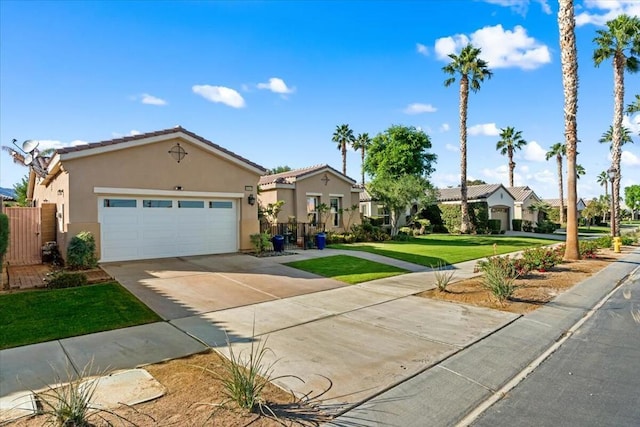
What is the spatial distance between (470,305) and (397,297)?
1.68 metres

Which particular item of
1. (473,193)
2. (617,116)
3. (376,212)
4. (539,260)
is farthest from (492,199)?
(539,260)

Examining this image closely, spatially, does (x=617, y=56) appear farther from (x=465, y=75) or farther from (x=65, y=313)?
(x=65, y=313)

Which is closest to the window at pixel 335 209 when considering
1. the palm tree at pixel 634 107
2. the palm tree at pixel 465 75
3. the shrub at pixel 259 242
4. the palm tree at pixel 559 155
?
the shrub at pixel 259 242

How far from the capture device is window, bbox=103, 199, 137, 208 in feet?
44.1

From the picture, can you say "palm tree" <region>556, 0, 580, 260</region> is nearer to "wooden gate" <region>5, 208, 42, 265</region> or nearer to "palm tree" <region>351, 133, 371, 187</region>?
"wooden gate" <region>5, 208, 42, 265</region>

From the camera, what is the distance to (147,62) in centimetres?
1521

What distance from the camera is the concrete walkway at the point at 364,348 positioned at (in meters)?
4.36

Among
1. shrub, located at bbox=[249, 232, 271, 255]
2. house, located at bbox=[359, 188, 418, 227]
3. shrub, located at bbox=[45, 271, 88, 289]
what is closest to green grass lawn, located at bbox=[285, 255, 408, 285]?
shrub, located at bbox=[249, 232, 271, 255]

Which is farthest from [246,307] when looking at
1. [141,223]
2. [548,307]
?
[141,223]

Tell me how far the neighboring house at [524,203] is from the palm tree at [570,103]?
27244 millimetres

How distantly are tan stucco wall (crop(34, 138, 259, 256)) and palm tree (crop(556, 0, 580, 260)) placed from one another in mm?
13464

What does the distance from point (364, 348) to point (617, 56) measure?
27.5 m

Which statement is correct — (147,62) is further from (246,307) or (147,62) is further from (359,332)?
(359,332)

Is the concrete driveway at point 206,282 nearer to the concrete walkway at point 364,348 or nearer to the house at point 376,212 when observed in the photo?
the concrete walkway at point 364,348
